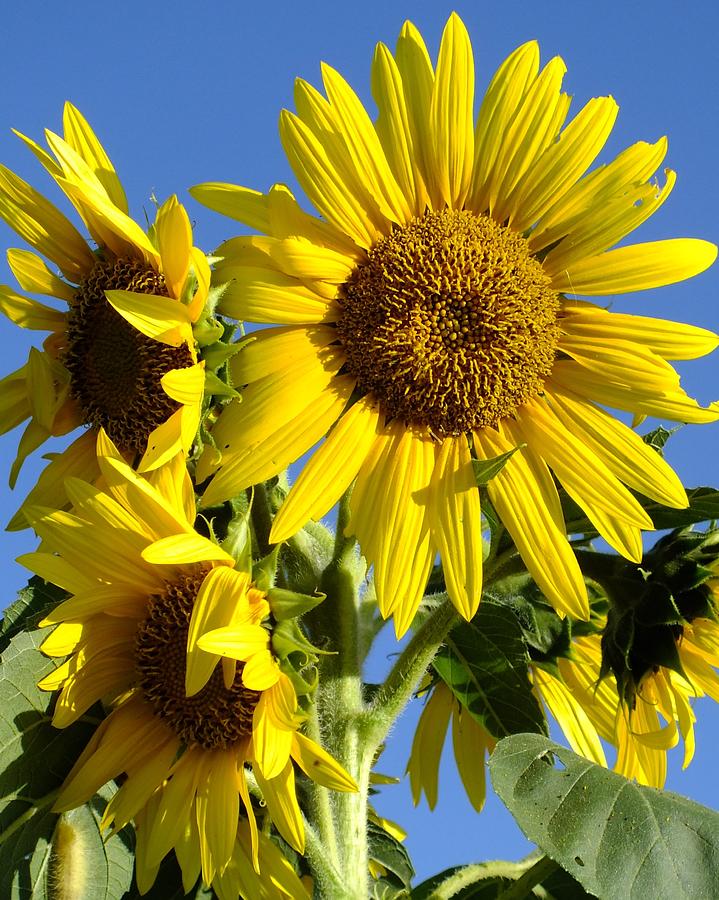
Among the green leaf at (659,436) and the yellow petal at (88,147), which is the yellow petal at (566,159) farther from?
the yellow petal at (88,147)

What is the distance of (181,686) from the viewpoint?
236 centimetres

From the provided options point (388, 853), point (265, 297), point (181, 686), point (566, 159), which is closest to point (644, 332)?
point (566, 159)

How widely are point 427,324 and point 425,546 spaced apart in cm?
47

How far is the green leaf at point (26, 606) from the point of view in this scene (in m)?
2.60

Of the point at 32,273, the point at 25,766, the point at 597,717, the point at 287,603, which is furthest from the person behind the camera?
the point at 597,717

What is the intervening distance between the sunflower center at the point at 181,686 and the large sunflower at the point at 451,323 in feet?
0.88

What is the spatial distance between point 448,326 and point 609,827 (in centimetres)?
100

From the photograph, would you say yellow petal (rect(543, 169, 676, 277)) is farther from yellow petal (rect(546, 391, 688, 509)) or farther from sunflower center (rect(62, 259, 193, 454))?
sunflower center (rect(62, 259, 193, 454))

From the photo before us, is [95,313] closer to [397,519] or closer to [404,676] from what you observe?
[397,519]

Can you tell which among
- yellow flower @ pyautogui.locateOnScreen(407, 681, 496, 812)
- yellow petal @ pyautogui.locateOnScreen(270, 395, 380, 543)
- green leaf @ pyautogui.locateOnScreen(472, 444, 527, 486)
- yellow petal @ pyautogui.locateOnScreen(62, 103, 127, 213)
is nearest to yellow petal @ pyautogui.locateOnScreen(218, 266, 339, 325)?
yellow petal @ pyautogui.locateOnScreen(270, 395, 380, 543)

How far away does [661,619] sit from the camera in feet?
8.29

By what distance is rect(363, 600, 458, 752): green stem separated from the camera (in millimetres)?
2379

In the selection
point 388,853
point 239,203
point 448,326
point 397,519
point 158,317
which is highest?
point 239,203

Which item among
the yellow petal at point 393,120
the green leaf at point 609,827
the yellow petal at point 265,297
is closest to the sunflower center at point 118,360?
the yellow petal at point 265,297
